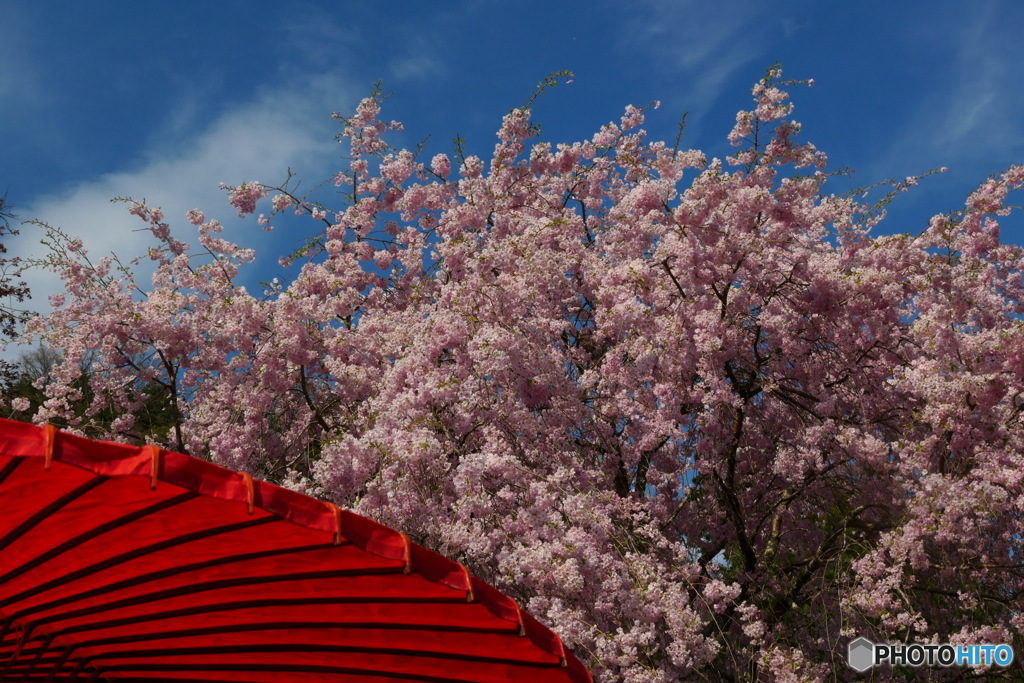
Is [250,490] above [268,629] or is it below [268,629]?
above

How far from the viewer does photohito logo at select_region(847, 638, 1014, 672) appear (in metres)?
5.83

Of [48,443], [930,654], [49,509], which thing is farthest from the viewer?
[930,654]

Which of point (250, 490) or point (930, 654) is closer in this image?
point (250, 490)

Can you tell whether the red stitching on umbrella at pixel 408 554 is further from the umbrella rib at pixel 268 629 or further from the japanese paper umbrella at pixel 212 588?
the umbrella rib at pixel 268 629

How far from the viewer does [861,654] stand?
236 inches

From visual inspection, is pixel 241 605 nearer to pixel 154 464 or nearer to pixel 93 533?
pixel 93 533

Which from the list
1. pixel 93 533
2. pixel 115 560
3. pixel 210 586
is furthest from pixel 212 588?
pixel 93 533

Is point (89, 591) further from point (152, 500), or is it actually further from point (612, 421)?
point (612, 421)

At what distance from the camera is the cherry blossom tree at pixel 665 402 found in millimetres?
5742

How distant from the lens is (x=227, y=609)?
2.98 metres

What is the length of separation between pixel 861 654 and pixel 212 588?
4858mm

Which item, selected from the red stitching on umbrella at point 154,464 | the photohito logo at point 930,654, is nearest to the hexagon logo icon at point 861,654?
the photohito logo at point 930,654

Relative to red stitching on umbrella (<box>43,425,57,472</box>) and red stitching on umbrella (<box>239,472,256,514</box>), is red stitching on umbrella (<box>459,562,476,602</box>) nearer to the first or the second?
red stitching on umbrella (<box>239,472,256,514</box>)

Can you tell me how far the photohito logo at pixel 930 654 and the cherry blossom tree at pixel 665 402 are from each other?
0.15 m
